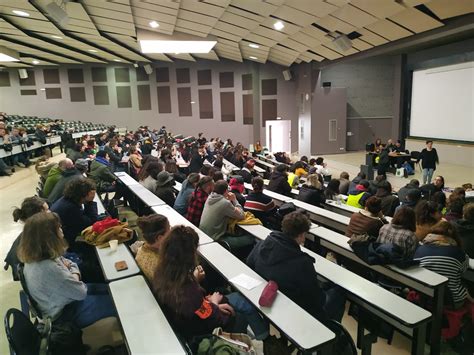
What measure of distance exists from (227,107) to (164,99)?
331 cm

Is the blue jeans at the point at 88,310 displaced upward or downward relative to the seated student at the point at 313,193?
downward

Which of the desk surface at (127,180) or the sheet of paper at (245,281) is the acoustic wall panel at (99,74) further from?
the sheet of paper at (245,281)

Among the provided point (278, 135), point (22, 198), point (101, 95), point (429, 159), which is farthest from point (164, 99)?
point (429, 159)

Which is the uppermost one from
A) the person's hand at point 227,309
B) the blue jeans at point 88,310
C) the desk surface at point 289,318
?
the desk surface at point 289,318

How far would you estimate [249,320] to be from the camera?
7.83 ft

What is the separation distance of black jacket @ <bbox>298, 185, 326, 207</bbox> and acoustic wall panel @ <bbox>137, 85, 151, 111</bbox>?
46.4 feet

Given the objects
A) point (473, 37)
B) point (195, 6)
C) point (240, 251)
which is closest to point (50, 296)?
Result: point (240, 251)

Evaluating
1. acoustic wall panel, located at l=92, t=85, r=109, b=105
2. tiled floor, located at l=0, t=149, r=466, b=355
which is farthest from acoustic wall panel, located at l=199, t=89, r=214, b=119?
tiled floor, located at l=0, t=149, r=466, b=355

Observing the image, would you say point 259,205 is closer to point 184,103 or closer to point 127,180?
point 127,180

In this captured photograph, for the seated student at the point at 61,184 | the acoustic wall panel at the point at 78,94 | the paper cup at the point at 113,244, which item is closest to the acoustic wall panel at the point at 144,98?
the acoustic wall panel at the point at 78,94

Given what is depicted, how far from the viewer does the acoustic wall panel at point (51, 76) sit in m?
17.2

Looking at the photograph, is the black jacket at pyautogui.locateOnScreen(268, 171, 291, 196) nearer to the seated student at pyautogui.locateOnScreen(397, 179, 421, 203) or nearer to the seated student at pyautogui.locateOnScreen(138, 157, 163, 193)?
the seated student at pyautogui.locateOnScreen(397, 179, 421, 203)

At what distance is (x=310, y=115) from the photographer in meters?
13.6

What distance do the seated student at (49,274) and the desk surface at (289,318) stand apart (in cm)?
107
